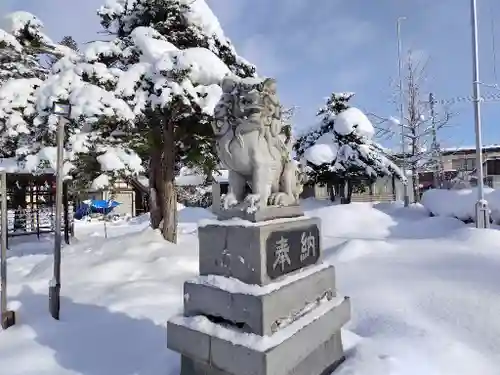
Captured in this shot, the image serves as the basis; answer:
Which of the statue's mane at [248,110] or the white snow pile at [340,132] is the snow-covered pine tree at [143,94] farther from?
the white snow pile at [340,132]

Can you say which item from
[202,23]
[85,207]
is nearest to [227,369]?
[202,23]

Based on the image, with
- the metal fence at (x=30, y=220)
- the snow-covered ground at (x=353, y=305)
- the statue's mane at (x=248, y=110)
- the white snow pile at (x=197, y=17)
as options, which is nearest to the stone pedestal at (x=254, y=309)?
the snow-covered ground at (x=353, y=305)

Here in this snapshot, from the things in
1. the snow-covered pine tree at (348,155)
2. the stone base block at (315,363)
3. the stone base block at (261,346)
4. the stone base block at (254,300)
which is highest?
the snow-covered pine tree at (348,155)

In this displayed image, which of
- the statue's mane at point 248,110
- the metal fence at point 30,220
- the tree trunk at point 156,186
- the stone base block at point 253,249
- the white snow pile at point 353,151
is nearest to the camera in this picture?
the stone base block at point 253,249

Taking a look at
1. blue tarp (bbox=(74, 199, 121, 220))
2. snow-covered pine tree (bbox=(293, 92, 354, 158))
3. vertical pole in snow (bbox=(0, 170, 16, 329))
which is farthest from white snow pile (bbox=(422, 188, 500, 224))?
blue tarp (bbox=(74, 199, 121, 220))

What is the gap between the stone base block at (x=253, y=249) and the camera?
10.0ft

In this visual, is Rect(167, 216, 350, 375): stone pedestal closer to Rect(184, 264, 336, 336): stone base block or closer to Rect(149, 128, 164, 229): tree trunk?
Rect(184, 264, 336, 336): stone base block

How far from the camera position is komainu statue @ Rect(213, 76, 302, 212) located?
336 cm

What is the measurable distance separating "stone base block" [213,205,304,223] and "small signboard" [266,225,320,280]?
158mm

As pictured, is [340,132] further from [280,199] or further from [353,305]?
[280,199]

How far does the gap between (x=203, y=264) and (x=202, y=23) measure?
7186 millimetres

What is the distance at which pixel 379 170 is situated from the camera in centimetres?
1797

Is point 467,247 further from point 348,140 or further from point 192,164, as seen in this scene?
point 348,140

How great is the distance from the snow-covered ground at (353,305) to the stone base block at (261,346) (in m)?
0.34
